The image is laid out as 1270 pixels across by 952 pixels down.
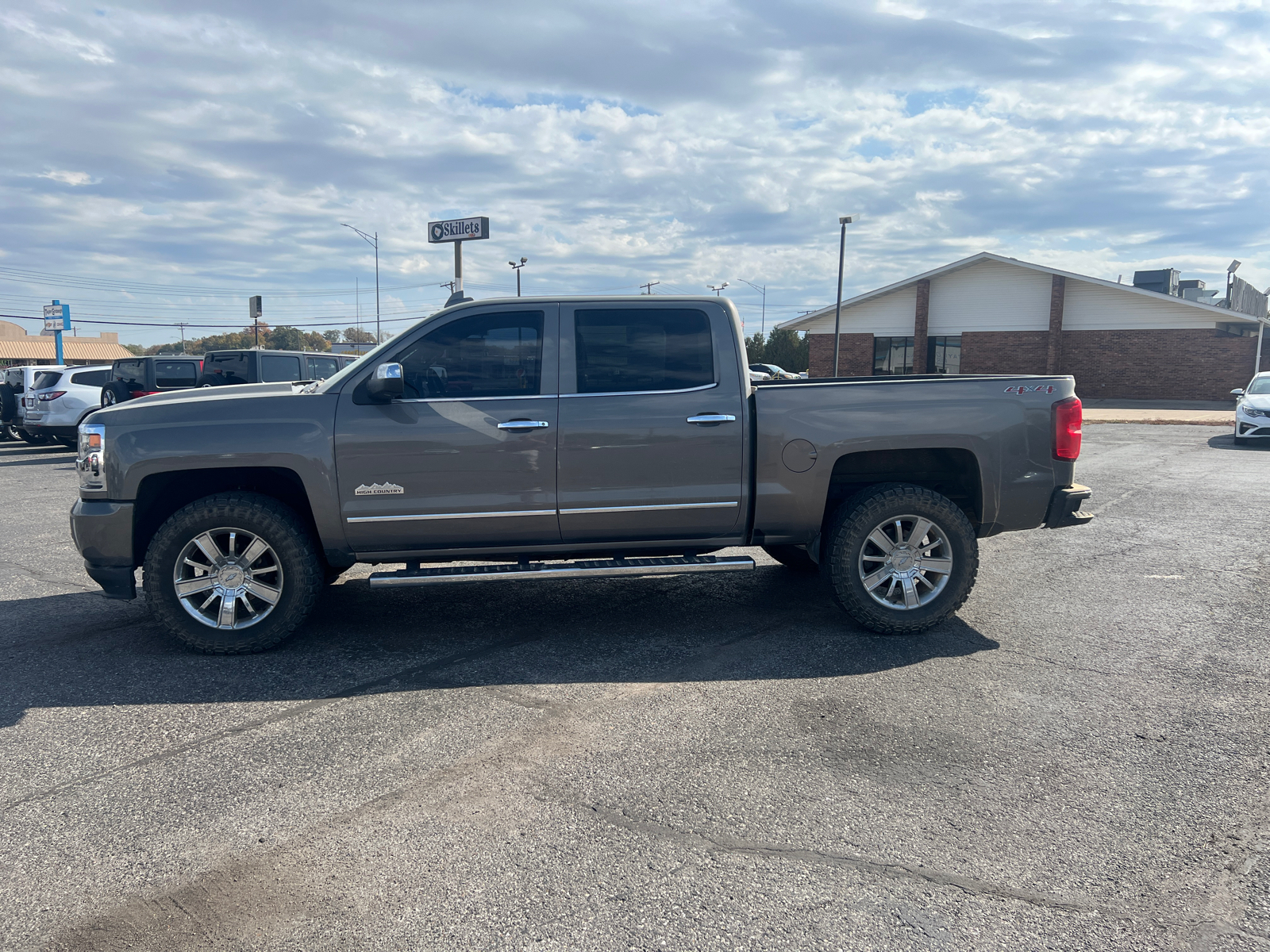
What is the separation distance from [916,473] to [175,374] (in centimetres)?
1738

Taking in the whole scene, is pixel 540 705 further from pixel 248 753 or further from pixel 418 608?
pixel 418 608

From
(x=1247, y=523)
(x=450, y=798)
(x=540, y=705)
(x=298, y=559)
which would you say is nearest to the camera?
(x=450, y=798)

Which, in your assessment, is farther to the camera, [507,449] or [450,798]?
[507,449]

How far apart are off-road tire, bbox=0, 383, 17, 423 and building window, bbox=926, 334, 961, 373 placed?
3442cm

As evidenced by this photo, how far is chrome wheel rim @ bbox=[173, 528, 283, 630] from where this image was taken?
5180mm

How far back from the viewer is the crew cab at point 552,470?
204 inches

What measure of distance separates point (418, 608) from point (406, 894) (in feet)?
11.6

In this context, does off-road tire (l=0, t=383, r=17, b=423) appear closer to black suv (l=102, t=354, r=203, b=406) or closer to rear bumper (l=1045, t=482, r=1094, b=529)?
black suv (l=102, t=354, r=203, b=406)

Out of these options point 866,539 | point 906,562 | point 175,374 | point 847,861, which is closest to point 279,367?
point 175,374

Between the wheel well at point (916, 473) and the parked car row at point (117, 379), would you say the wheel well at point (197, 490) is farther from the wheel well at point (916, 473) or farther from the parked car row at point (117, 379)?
the parked car row at point (117, 379)

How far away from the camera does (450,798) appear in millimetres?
3492

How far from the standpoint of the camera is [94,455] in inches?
203

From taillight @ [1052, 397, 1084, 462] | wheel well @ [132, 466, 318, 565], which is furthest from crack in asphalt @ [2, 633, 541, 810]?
taillight @ [1052, 397, 1084, 462]

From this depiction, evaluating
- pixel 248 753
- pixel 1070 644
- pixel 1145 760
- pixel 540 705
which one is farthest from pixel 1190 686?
pixel 248 753
